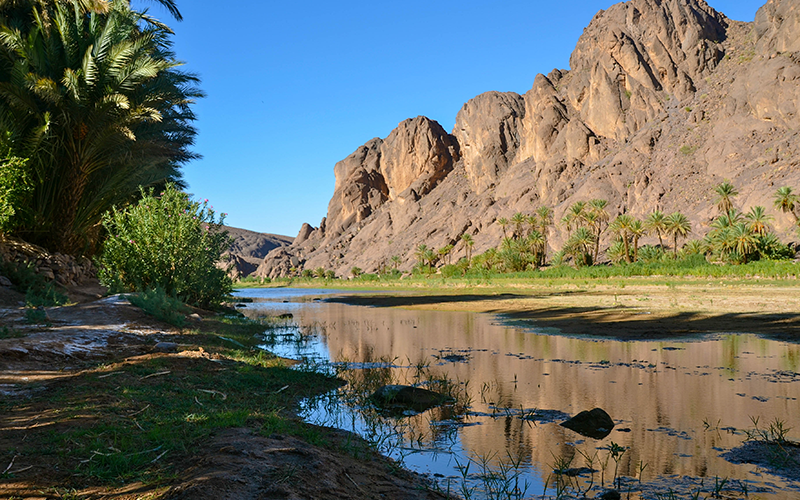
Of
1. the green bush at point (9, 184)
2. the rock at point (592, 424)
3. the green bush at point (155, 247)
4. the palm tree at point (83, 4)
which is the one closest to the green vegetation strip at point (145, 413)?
the rock at point (592, 424)

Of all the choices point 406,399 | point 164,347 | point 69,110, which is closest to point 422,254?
point 69,110

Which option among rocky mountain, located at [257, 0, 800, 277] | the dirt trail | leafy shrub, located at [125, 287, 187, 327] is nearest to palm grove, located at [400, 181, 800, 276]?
A: rocky mountain, located at [257, 0, 800, 277]

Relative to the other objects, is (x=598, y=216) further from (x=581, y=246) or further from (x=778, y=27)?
(x=778, y=27)

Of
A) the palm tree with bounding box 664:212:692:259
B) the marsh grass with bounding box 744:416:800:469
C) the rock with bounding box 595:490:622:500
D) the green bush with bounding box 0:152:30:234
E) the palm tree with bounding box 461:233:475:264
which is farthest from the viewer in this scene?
the palm tree with bounding box 461:233:475:264

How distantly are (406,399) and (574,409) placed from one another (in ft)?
8.85

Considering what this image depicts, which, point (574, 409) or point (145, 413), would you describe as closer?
point (145, 413)

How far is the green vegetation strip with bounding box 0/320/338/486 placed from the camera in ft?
14.5

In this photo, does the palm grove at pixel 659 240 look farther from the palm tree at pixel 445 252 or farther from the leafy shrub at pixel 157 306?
the leafy shrub at pixel 157 306

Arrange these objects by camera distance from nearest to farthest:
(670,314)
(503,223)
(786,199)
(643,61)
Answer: (670,314) < (786,199) < (503,223) < (643,61)

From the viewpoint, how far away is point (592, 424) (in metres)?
7.04

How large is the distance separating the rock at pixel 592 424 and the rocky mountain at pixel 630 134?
8264cm

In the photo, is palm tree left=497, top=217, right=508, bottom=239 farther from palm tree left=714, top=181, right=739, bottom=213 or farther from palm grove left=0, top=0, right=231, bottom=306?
palm grove left=0, top=0, right=231, bottom=306

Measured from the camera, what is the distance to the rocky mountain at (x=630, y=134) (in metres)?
89.1

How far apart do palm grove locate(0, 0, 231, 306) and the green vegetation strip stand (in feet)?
35.7
